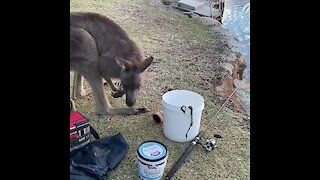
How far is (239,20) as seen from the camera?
666 centimetres

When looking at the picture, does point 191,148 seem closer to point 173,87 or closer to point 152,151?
point 152,151

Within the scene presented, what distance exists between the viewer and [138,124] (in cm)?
331

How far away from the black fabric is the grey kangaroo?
48cm

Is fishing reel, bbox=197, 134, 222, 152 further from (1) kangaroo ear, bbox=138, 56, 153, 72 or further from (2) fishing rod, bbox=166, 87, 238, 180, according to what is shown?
(1) kangaroo ear, bbox=138, 56, 153, 72

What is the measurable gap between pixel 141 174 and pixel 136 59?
1012 mm

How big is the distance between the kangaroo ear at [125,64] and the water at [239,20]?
7.21 feet

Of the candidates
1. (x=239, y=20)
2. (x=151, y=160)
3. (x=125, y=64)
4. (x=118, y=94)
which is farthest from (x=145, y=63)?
(x=239, y=20)

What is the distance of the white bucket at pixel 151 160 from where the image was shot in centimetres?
256

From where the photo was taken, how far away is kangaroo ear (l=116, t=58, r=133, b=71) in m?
3.21

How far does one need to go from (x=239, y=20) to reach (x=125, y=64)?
388cm

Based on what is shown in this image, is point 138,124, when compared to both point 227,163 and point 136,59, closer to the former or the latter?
point 136,59

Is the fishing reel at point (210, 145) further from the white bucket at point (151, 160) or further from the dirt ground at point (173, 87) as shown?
the white bucket at point (151, 160)

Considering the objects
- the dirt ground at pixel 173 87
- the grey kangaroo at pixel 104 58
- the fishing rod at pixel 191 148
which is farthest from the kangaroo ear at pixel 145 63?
the fishing rod at pixel 191 148
